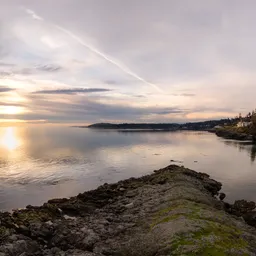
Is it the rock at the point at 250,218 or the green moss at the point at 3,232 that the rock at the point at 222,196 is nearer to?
the rock at the point at 250,218

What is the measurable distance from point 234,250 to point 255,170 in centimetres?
5746

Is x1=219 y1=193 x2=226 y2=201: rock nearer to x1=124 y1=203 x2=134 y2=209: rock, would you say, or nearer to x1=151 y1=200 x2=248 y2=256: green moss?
x1=151 y1=200 x2=248 y2=256: green moss

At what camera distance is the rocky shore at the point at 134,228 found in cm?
2228

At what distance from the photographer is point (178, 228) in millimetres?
24625

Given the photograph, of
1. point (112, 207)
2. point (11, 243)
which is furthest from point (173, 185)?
point (11, 243)

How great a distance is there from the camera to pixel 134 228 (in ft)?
90.1

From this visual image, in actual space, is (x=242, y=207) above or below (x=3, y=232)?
below

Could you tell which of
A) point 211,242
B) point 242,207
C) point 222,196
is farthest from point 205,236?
point 222,196

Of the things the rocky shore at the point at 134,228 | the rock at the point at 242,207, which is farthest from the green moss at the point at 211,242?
the rock at the point at 242,207

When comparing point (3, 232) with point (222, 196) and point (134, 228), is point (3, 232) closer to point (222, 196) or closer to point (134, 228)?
point (134, 228)

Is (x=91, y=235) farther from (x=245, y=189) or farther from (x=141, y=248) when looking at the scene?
(x=245, y=189)

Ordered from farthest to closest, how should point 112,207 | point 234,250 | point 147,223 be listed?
point 112,207 → point 147,223 → point 234,250

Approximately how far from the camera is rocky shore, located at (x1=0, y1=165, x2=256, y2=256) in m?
22.3

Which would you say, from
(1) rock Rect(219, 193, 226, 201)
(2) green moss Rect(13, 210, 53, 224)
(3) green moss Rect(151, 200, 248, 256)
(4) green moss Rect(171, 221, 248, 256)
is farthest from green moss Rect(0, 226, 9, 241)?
(1) rock Rect(219, 193, 226, 201)
